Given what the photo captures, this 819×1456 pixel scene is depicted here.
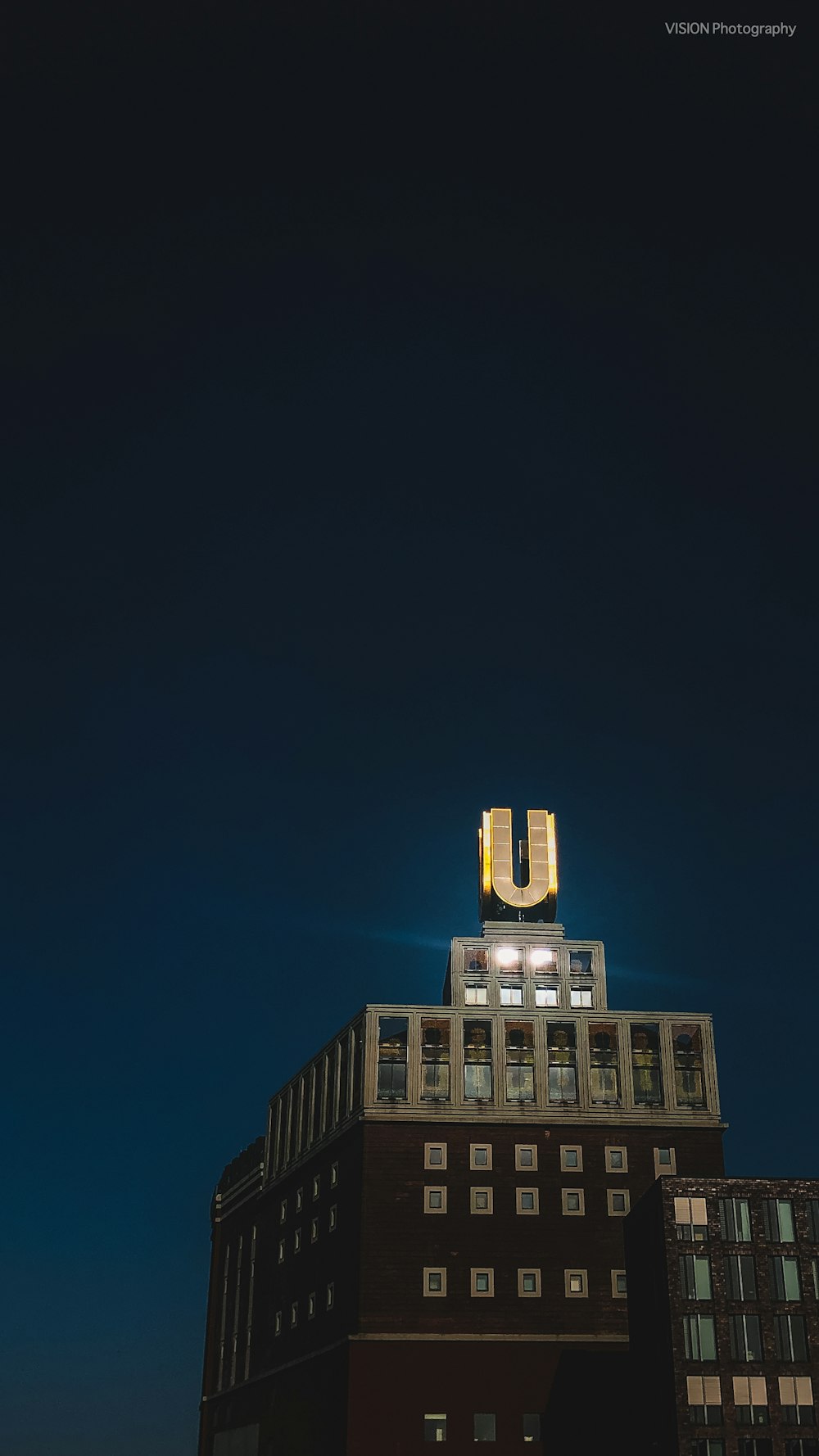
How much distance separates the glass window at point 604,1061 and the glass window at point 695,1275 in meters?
23.9

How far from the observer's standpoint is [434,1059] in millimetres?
102125

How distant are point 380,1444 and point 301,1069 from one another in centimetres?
3278

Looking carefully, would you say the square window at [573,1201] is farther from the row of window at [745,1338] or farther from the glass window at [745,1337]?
the glass window at [745,1337]

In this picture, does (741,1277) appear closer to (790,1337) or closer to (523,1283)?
(790,1337)

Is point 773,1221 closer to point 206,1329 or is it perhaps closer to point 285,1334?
point 285,1334

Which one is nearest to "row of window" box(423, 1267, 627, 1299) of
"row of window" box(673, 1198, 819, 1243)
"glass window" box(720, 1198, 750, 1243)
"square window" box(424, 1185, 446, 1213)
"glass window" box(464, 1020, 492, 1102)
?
"square window" box(424, 1185, 446, 1213)

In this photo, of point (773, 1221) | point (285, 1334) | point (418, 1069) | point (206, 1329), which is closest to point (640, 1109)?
point (418, 1069)

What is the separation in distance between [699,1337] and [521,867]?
146 ft

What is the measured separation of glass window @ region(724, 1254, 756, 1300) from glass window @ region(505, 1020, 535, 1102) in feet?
83.7

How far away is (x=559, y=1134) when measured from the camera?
99562mm

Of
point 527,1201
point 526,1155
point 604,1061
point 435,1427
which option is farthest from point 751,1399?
point 604,1061

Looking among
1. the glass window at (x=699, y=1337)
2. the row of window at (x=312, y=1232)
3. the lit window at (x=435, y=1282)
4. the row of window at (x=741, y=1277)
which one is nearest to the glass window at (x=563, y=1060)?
the lit window at (x=435, y=1282)

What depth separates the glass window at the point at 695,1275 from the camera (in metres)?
76.6

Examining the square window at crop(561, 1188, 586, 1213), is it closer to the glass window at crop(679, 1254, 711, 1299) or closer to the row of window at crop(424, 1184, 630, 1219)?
the row of window at crop(424, 1184, 630, 1219)
